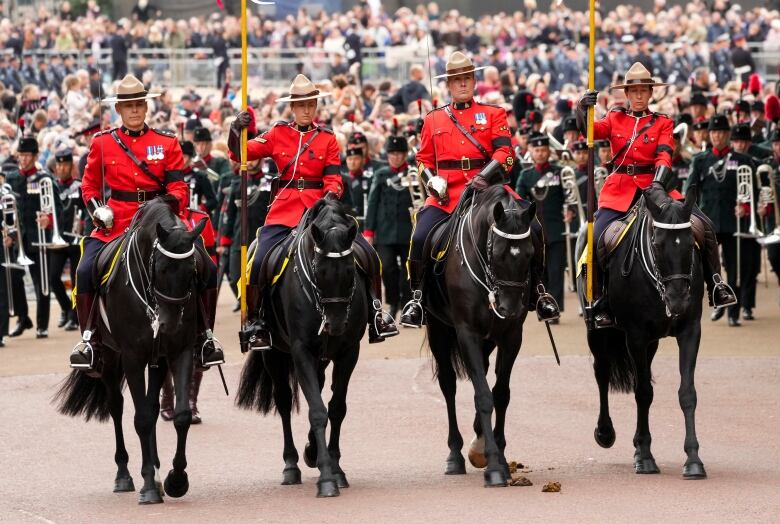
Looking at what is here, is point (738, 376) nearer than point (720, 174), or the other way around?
point (738, 376)

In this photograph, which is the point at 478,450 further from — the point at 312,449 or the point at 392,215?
the point at 392,215

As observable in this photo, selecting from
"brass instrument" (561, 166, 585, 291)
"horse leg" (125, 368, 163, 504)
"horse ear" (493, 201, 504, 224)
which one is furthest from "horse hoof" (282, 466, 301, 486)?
"brass instrument" (561, 166, 585, 291)

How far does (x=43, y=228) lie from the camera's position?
19.2 metres

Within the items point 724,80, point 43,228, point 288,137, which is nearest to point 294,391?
point 288,137

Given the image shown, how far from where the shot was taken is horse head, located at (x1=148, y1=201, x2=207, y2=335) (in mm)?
10172

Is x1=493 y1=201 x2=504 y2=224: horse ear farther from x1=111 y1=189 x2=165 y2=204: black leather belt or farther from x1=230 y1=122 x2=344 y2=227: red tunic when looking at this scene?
x1=111 y1=189 x2=165 y2=204: black leather belt

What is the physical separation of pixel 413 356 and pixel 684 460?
223 inches

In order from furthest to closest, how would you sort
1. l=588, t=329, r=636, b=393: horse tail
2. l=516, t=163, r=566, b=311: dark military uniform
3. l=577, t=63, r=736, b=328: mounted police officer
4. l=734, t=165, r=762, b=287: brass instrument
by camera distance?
l=516, t=163, r=566, b=311: dark military uniform → l=734, t=165, r=762, b=287: brass instrument → l=588, t=329, r=636, b=393: horse tail → l=577, t=63, r=736, b=328: mounted police officer

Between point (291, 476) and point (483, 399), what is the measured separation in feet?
4.46

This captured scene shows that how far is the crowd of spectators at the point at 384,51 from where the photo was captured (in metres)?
27.9

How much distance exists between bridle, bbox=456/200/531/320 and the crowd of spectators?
1451cm

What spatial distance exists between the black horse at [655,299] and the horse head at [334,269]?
6.44 feet

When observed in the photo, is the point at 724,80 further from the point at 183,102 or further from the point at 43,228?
the point at 43,228

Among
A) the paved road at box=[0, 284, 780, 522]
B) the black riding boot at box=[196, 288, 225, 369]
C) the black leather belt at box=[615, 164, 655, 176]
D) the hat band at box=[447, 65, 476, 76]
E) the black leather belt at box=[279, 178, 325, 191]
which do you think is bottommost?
the paved road at box=[0, 284, 780, 522]
